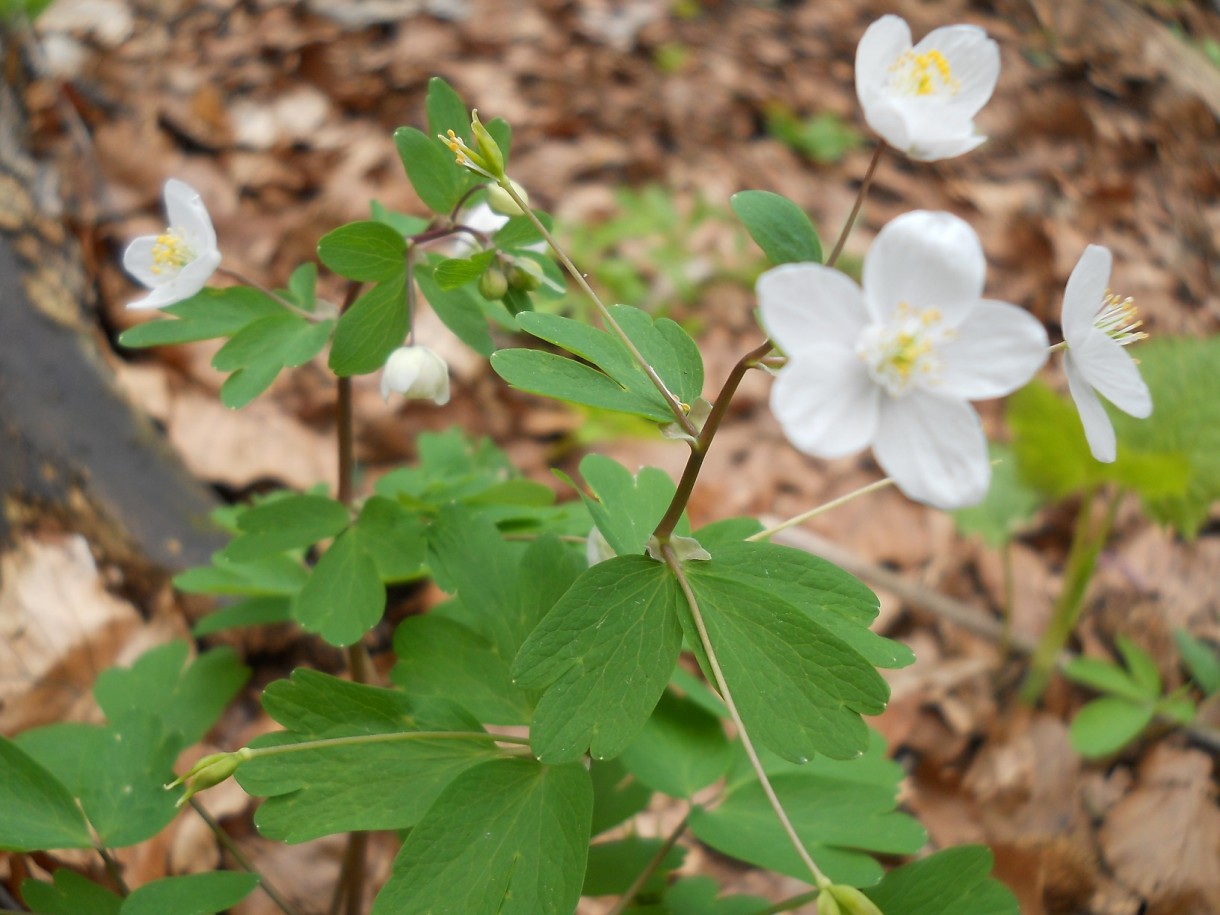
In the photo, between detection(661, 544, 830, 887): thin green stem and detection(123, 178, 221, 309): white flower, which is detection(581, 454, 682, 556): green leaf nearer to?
detection(661, 544, 830, 887): thin green stem

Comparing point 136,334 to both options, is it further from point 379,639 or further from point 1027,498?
point 1027,498

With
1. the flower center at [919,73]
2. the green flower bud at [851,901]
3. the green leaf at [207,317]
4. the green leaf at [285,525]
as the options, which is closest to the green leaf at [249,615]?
the green leaf at [285,525]

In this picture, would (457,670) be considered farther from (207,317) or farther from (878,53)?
(878,53)

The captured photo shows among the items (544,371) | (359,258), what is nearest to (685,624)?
(544,371)

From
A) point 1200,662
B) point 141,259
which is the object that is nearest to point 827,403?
point 141,259

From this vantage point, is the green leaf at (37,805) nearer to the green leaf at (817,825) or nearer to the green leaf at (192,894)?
the green leaf at (192,894)

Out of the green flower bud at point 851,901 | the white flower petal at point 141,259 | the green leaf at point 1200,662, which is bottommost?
the green leaf at point 1200,662
